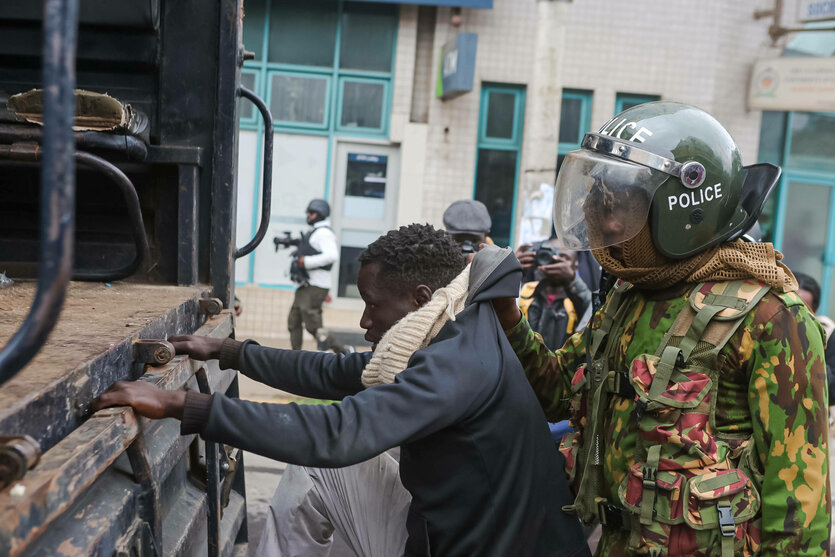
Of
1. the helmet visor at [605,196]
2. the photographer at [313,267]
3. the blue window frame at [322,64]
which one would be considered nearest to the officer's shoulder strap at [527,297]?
the helmet visor at [605,196]

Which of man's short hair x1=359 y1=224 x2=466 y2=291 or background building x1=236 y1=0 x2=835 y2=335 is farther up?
background building x1=236 y1=0 x2=835 y2=335

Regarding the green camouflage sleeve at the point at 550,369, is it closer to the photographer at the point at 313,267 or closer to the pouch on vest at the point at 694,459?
the pouch on vest at the point at 694,459

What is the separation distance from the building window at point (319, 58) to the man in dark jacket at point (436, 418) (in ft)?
25.8

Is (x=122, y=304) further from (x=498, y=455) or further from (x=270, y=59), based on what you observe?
(x=270, y=59)

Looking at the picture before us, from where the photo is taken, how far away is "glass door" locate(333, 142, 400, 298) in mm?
9984

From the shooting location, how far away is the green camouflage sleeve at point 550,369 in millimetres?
2359

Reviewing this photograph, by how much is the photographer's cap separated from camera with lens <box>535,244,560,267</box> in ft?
1.81

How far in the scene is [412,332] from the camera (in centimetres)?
193

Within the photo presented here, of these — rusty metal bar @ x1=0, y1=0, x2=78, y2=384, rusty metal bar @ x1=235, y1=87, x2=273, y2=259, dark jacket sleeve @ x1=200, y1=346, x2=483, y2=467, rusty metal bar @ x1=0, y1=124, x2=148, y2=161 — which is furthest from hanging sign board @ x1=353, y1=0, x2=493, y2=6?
rusty metal bar @ x1=0, y1=0, x2=78, y2=384

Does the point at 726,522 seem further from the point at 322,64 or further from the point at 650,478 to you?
the point at 322,64

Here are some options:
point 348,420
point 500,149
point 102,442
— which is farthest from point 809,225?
point 102,442

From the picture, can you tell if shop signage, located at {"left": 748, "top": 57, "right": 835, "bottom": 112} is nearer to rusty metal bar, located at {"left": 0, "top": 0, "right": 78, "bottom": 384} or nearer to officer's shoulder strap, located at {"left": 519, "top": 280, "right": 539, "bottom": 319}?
officer's shoulder strap, located at {"left": 519, "top": 280, "right": 539, "bottom": 319}

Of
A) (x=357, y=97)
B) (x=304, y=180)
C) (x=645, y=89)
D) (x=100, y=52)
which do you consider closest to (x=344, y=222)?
(x=304, y=180)

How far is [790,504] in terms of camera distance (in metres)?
1.73
